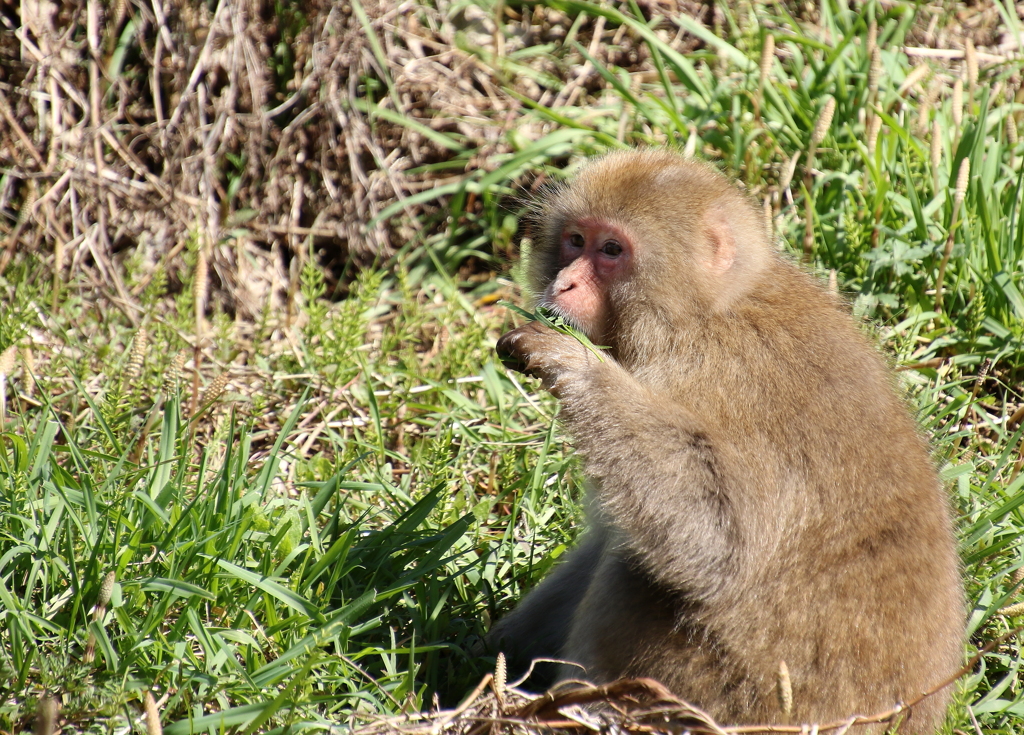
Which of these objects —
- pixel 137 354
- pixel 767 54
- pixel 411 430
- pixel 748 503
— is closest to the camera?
pixel 748 503

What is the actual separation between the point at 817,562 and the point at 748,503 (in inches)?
11.2

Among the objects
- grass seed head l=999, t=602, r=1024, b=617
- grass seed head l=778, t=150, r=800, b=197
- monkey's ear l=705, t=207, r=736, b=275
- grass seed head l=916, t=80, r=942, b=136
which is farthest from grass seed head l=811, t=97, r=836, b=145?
grass seed head l=999, t=602, r=1024, b=617

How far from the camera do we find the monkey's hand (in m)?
3.50

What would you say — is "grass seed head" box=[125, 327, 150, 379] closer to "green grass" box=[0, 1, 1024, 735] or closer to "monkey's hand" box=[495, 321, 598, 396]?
"green grass" box=[0, 1, 1024, 735]

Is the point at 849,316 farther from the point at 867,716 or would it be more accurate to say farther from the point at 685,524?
the point at 867,716

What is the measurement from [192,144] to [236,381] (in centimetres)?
193

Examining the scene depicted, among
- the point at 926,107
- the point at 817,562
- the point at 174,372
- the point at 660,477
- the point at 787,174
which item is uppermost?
the point at 926,107

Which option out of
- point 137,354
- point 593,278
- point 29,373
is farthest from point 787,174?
point 29,373

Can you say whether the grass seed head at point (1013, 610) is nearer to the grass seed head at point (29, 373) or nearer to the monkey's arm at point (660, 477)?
the monkey's arm at point (660, 477)

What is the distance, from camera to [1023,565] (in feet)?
13.5

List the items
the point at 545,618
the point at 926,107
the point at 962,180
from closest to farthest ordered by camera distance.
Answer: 1. the point at 545,618
2. the point at 962,180
3. the point at 926,107

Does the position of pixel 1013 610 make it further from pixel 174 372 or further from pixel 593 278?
pixel 174 372

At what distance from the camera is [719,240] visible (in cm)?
383

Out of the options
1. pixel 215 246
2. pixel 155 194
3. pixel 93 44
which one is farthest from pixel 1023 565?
pixel 93 44
